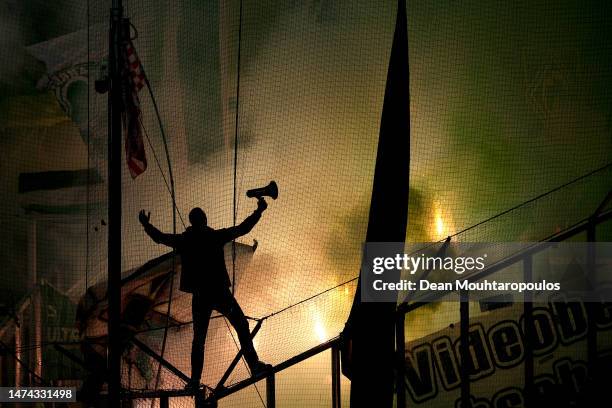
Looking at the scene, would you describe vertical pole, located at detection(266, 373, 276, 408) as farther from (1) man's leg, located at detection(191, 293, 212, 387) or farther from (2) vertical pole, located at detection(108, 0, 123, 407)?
(2) vertical pole, located at detection(108, 0, 123, 407)

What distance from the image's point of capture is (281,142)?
6.11m

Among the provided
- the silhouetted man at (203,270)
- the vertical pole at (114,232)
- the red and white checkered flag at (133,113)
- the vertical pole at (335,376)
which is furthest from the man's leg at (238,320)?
the red and white checkered flag at (133,113)

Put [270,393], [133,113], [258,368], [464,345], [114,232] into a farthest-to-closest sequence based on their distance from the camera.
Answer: [133,113], [258,368], [270,393], [114,232], [464,345]

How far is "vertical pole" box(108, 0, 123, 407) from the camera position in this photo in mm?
3637

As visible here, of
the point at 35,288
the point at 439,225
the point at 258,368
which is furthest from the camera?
the point at 35,288

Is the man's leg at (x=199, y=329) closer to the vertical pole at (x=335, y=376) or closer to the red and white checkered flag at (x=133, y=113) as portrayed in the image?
the vertical pole at (x=335, y=376)

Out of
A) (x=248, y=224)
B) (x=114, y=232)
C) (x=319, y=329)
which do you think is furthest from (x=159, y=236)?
(x=319, y=329)

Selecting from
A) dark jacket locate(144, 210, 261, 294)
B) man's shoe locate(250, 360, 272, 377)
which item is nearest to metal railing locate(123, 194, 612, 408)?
man's shoe locate(250, 360, 272, 377)

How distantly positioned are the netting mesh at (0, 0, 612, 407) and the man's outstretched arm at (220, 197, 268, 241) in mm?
1214

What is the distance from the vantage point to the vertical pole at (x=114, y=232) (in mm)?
3637

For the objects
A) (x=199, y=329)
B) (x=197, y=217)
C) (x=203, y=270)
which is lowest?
(x=199, y=329)

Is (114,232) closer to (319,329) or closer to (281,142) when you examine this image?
(281,142)

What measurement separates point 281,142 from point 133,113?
130 centimetres

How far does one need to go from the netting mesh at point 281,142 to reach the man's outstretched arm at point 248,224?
121 centimetres
